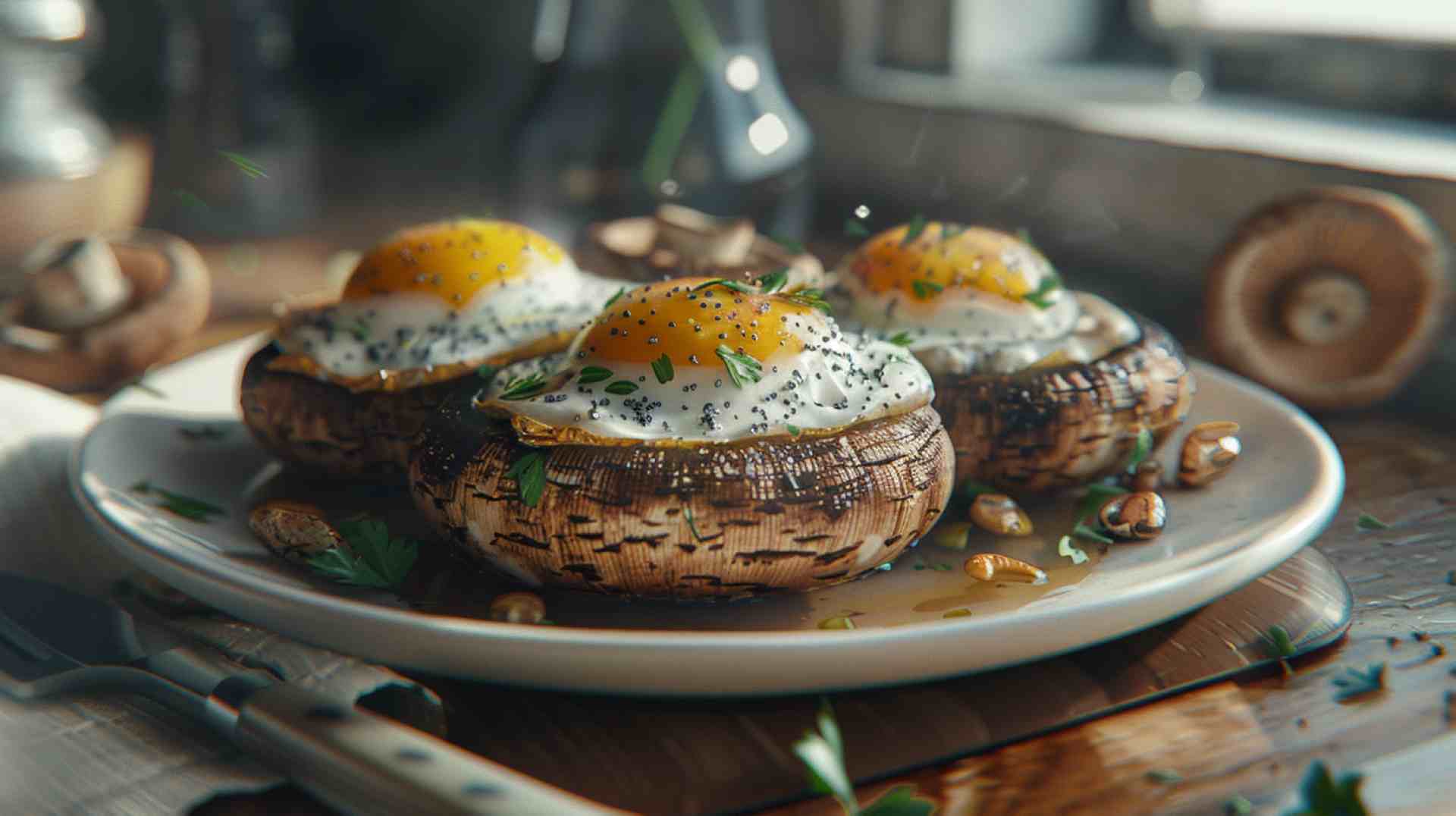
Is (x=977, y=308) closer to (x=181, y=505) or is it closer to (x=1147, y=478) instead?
(x=1147, y=478)

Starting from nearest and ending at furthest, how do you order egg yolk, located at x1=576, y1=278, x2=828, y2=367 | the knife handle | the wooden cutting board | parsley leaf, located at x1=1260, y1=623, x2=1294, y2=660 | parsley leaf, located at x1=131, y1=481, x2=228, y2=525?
the knife handle
the wooden cutting board
parsley leaf, located at x1=1260, y1=623, x2=1294, y2=660
egg yolk, located at x1=576, y1=278, x2=828, y2=367
parsley leaf, located at x1=131, y1=481, x2=228, y2=525

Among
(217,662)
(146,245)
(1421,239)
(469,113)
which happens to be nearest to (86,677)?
(217,662)

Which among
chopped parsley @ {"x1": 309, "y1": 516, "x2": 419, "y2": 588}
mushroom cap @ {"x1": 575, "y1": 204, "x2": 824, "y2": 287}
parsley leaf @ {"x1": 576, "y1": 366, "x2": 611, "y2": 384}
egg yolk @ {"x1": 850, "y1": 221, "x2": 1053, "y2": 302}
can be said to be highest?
egg yolk @ {"x1": 850, "y1": 221, "x2": 1053, "y2": 302}

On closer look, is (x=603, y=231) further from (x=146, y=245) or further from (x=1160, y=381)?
(x=1160, y=381)

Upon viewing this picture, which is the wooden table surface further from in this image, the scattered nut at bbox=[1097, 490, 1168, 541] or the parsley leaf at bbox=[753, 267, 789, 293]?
the parsley leaf at bbox=[753, 267, 789, 293]

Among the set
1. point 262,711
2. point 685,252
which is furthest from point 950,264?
point 262,711

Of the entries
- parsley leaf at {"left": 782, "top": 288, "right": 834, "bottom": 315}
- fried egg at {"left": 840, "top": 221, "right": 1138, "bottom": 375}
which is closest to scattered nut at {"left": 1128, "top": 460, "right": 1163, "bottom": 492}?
fried egg at {"left": 840, "top": 221, "right": 1138, "bottom": 375}

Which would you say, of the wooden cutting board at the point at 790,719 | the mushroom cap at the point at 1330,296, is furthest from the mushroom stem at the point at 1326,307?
the wooden cutting board at the point at 790,719
